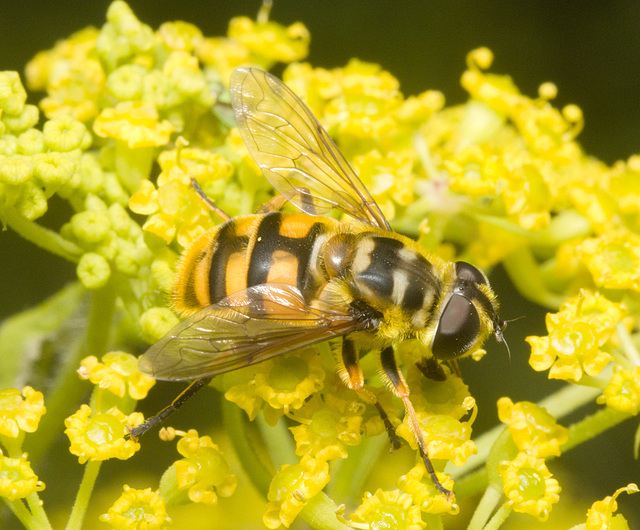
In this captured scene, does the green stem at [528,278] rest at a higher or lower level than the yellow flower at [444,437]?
higher

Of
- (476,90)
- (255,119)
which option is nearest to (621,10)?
(476,90)

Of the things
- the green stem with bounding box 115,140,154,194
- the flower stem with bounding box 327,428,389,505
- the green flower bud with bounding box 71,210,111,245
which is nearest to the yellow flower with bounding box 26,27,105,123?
the green stem with bounding box 115,140,154,194

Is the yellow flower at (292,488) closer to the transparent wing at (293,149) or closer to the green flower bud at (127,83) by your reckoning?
the transparent wing at (293,149)

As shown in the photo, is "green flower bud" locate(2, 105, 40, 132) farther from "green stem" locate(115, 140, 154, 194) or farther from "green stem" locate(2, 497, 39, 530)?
"green stem" locate(2, 497, 39, 530)

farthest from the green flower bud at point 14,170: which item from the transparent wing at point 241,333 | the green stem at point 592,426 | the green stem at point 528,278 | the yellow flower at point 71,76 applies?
the green stem at point 528,278

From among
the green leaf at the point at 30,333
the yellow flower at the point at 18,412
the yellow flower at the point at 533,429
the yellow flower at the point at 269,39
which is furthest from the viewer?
the yellow flower at the point at 269,39

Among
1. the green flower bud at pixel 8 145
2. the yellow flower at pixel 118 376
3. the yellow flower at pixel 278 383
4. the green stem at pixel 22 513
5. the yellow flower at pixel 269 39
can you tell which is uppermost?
the yellow flower at pixel 269 39
